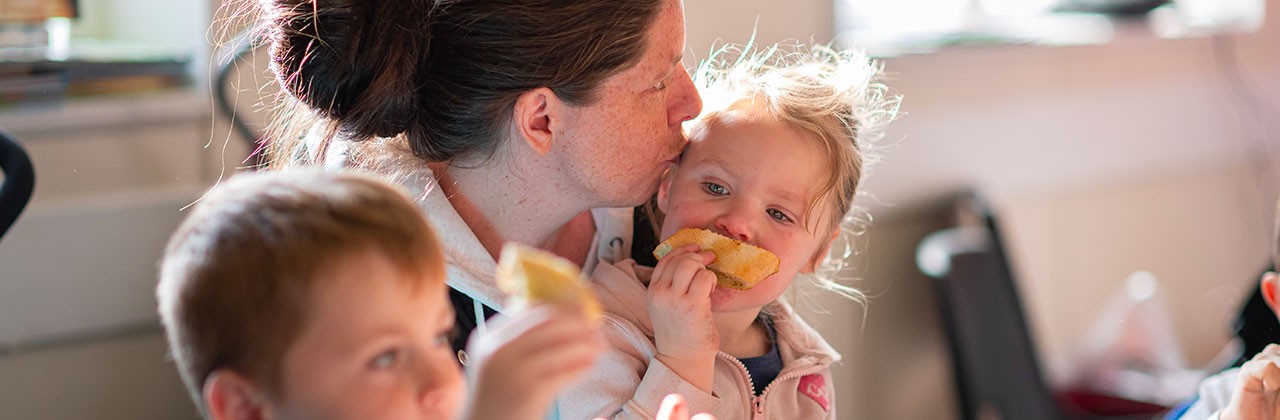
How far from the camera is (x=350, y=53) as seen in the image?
47.1 inches

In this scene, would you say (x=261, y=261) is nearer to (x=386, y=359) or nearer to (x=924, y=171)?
(x=386, y=359)

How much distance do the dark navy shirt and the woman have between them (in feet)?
0.70

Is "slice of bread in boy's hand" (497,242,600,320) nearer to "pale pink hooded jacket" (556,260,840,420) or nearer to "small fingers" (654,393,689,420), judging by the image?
"small fingers" (654,393,689,420)

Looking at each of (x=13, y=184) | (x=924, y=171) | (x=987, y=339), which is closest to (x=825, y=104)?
(x=13, y=184)

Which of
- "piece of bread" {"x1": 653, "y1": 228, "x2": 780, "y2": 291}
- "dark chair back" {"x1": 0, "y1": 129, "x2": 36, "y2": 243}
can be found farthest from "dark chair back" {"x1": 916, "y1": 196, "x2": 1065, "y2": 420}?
"dark chair back" {"x1": 0, "y1": 129, "x2": 36, "y2": 243}

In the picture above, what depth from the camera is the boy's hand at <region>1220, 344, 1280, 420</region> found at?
1156 millimetres

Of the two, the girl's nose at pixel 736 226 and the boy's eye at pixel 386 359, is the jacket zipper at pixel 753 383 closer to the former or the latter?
the girl's nose at pixel 736 226

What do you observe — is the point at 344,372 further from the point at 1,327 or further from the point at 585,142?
the point at 1,327

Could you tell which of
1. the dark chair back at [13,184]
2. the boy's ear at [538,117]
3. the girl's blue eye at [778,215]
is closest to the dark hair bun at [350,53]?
the boy's ear at [538,117]

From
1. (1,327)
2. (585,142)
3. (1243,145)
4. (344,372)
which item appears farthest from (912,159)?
(344,372)

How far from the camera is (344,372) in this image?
75 centimetres

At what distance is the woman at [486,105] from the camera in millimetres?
1212

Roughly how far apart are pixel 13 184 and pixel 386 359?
56cm

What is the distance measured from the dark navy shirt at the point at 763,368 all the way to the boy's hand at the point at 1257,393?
17.1 inches
